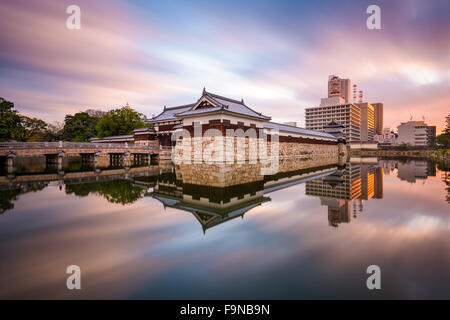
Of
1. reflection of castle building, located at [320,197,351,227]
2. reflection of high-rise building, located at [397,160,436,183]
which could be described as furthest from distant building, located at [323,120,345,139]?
reflection of castle building, located at [320,197,351,227]

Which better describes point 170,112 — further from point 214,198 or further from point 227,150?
point 214,198

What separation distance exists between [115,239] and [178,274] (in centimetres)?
210

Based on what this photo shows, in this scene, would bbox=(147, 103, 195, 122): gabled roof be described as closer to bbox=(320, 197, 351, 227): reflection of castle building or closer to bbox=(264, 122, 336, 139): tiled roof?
bbox=(264, 122, 336, 139): tiled roof

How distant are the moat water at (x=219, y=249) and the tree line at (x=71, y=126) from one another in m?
28.6

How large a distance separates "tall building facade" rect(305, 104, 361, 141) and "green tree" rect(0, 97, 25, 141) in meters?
72.8

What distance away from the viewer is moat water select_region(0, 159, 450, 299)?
2895mm

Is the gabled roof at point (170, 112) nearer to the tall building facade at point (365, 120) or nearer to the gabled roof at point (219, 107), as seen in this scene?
the gabled roof at point (219, 107)

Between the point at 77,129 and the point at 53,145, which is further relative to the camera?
the point at 77,129

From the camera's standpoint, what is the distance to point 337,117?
246 ft

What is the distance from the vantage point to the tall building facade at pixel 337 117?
73062 millimetres

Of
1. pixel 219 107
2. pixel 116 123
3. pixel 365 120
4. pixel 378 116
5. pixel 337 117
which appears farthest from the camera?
pixel 378 116

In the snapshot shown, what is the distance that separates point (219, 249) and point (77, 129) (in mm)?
52850

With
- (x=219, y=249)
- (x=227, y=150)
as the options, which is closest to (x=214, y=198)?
(x=219, y=249)
